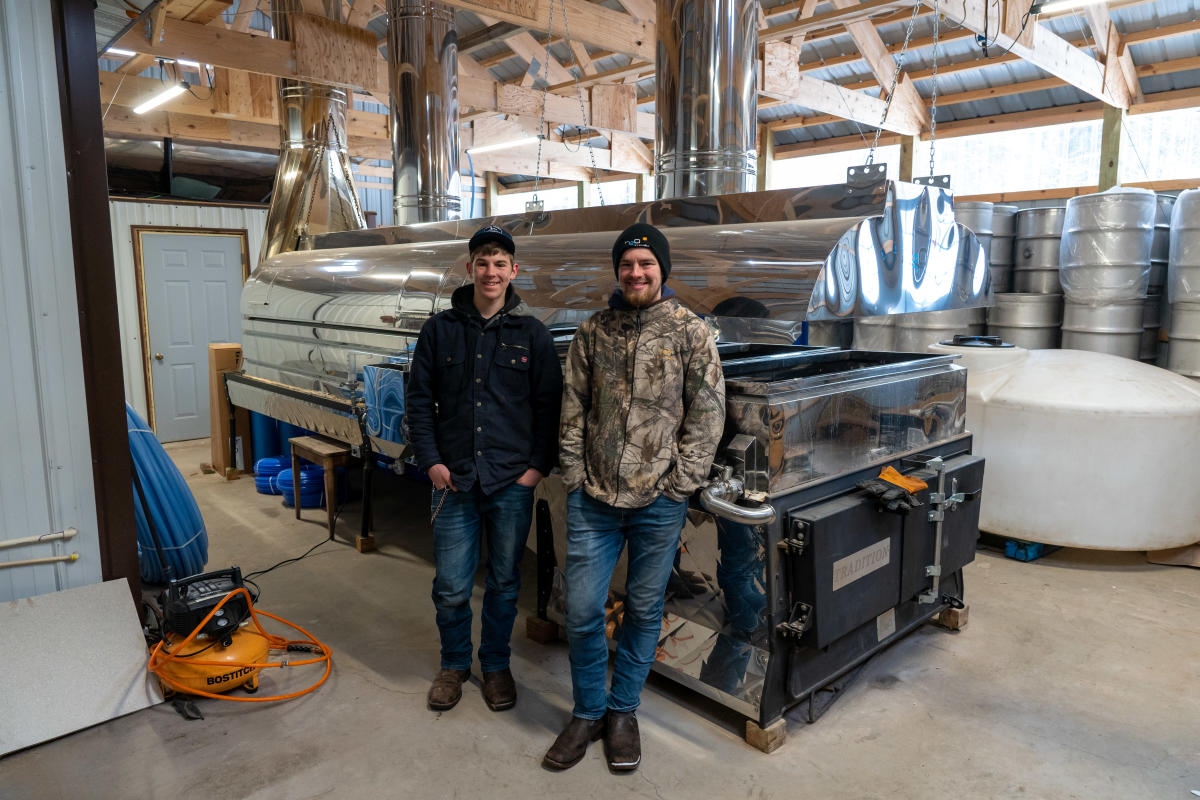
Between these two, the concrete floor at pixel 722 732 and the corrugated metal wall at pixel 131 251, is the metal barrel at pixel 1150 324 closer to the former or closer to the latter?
the concrete floor at pixel 722 732

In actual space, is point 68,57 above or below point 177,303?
above

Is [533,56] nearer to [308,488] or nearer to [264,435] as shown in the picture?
[264,435]

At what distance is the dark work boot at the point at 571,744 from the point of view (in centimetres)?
215

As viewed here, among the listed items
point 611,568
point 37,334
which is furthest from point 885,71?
point 37,334

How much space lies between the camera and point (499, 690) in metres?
2.47

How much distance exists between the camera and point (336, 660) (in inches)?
111

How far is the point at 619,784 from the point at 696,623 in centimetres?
54

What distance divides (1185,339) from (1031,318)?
0.86 metres

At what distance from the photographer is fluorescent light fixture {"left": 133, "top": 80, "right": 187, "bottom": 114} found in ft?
18.0

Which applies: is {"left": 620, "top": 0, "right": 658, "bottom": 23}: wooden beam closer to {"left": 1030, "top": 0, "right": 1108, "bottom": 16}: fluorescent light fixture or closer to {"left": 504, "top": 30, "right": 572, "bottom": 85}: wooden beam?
{"left": 504, "top": 30, "right": 572, "bottom": 85}: wooden beam

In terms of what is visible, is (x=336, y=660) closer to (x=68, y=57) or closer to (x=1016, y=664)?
(x=68, y=57)

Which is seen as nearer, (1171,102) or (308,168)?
(308,168)

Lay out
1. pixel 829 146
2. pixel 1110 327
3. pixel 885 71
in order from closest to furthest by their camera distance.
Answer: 1. pixel 1110 327
2. pixel 885 71
3. pixel 829 146

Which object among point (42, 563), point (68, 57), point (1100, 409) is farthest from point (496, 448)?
point (1100, 409)
